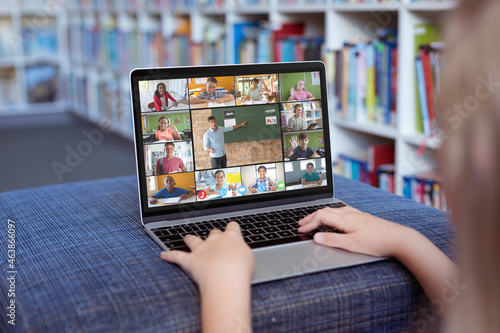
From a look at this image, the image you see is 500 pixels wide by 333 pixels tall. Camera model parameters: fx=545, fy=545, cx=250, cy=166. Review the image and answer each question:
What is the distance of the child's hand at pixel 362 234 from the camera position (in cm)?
74

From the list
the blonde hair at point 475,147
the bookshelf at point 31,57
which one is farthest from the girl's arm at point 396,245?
the bookshelf at point 31,57

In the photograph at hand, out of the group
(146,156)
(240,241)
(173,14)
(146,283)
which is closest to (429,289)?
(240,241)

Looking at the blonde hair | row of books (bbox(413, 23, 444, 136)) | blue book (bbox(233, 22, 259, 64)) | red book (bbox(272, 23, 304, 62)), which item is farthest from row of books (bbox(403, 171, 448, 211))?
the blonde hair

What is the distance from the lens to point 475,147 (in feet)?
1.41

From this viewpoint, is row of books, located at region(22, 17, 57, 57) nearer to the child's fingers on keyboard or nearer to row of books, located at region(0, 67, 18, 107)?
row of books, located at region(0, 67, 18, 107)

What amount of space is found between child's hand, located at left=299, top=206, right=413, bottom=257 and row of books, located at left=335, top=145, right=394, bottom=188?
1320 mm

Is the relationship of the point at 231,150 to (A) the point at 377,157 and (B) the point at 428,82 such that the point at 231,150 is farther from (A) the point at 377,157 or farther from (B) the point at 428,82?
(A) the point at 377,157

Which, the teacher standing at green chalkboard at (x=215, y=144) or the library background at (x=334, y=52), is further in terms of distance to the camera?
the library background at (x=334, y=52)

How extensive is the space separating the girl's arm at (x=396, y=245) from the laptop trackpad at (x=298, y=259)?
0.01 metres

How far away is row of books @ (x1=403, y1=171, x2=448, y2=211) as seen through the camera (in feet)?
5.87

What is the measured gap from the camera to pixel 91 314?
612 millimetres

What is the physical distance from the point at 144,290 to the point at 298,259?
208mm

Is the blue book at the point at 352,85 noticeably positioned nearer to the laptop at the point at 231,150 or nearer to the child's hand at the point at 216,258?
the laptop at the point at 231,150

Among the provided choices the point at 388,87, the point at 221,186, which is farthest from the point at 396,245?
the point at 388,87
